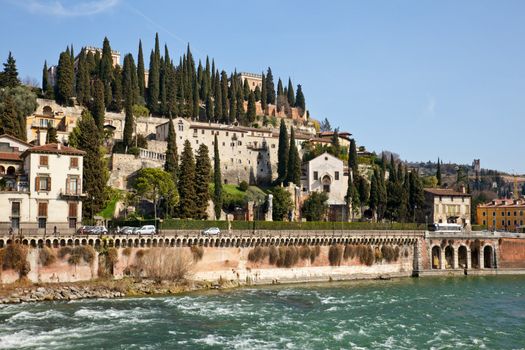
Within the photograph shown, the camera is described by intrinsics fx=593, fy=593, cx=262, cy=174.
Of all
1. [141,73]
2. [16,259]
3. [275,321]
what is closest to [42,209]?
[16,259]

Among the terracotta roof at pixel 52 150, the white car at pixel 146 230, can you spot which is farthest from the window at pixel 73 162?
the white car at pixel 146 230

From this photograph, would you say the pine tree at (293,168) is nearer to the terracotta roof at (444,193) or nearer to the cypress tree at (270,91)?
the terracotta roof at (444,193)

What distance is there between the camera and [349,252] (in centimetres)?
6212

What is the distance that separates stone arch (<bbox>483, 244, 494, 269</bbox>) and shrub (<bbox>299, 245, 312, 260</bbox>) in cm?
2558

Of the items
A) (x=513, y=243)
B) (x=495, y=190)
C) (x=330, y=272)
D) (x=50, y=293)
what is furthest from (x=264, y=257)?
(x=495, y=190)

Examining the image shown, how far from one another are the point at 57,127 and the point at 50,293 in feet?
136

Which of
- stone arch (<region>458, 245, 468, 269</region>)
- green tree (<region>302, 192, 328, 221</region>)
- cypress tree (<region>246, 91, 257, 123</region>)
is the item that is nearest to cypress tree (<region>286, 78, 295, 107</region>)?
cypress tree (<region>246, 91, 257, 123</region>)

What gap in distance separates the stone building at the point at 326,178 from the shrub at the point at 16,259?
157 feet

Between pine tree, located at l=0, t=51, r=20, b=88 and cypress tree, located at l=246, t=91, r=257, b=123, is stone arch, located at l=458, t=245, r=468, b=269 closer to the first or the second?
cypress tree, located at l=246, t=91, r=257, b=123

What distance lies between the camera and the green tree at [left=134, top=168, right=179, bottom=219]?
63.8 metres

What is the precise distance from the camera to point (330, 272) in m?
60.4

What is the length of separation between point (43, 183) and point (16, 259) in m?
8.34

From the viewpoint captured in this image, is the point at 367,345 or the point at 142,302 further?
the point at 142,302

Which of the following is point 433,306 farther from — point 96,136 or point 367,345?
point 96,136
